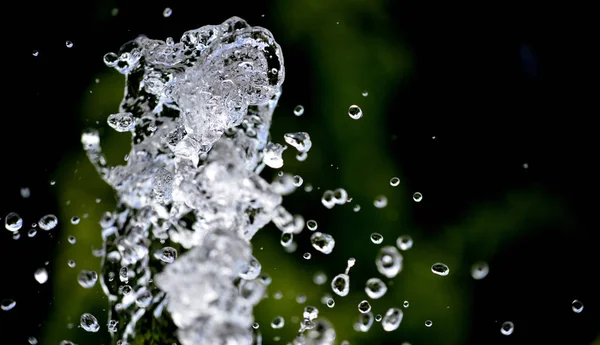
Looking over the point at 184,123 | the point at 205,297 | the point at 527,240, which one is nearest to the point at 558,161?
the point at 527,240

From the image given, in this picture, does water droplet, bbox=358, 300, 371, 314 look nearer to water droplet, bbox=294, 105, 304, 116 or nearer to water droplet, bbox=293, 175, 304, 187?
water droplet, bbox=293, 175, 304, 187

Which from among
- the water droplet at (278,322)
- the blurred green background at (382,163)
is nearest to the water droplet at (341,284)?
the blurred green background at (382,163)

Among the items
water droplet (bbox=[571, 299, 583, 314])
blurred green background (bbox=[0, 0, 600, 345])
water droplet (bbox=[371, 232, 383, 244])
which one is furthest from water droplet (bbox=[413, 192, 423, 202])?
water droplet (bbox=[571, 299, 583, 314])

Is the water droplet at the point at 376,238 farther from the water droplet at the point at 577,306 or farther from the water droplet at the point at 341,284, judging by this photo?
the water droplet at the point at 577,306

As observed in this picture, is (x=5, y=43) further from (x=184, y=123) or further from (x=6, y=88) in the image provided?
(x=184, y=123)

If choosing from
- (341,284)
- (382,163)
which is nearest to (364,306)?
(341,284)
